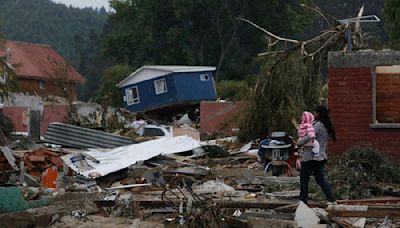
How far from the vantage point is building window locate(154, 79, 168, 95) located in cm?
4062

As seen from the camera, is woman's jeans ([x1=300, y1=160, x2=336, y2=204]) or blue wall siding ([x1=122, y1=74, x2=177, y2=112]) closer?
woman's jeans ([x1=300, y1=160, x2=336, y2=204])

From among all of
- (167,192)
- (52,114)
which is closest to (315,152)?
(167,192)

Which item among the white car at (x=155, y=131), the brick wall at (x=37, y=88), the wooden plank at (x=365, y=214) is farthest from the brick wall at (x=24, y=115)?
the wooden plank at (x=365, y=214)

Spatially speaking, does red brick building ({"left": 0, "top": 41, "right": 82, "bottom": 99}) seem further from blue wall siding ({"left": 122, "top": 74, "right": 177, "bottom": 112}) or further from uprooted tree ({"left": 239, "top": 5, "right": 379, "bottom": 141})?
uprooted tree ({"left": 239, "top": 5, "right": 379, "bottom": 141})

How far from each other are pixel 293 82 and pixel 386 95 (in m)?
4.48

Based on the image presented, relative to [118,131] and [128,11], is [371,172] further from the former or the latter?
[128,11]

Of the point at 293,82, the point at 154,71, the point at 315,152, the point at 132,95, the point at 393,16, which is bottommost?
the point at 315,152

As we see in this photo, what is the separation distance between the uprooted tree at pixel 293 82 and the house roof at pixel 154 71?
2176 cm

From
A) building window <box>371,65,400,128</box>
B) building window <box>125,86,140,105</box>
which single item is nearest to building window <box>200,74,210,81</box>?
building window <box>125,86,140,105</box>

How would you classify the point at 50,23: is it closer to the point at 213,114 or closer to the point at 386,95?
the point at 213,114

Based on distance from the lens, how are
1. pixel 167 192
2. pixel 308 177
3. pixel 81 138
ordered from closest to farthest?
pixel 308 177, pixel 167 192, pixel 81 138

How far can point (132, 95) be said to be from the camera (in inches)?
1689

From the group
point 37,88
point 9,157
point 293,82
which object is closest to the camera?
point 9,157

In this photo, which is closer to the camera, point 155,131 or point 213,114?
point 155,131
